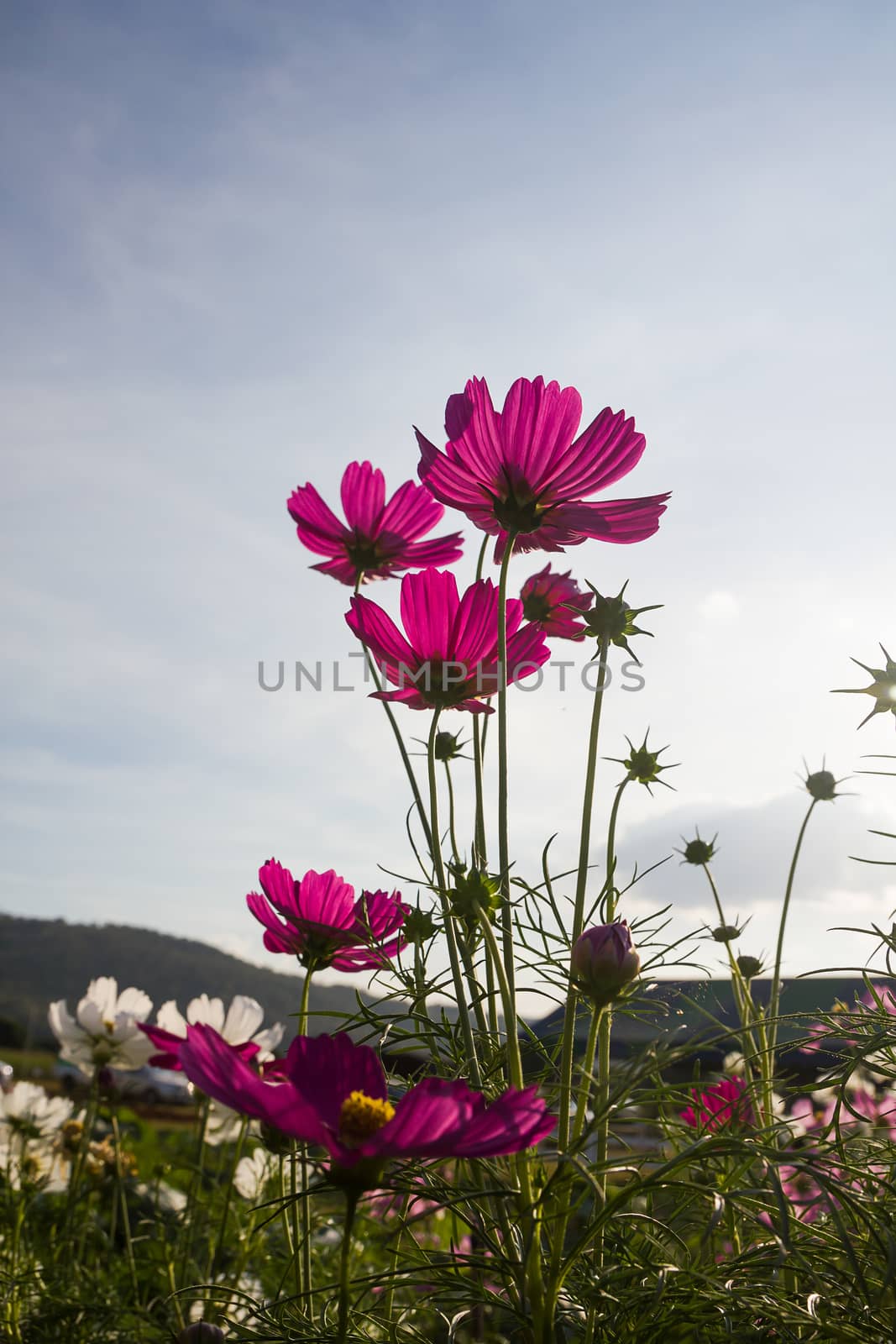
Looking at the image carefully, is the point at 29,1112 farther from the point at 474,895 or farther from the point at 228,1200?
the point at 474,895

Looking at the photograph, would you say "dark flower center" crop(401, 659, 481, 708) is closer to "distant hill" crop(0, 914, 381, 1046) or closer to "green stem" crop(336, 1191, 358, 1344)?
"green stem" crop(336, 1191, 358, 1344)

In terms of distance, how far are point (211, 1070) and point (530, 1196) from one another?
221mm

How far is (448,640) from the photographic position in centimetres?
73

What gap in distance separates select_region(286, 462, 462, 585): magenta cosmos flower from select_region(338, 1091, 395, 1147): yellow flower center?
25.0 inches

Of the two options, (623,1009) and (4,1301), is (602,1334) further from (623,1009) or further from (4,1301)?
(4,1301)

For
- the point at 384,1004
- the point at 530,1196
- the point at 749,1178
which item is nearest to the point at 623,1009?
the point at 530,1196

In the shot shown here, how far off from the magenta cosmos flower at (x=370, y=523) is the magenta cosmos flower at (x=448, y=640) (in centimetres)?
26

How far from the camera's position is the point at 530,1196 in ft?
1.63

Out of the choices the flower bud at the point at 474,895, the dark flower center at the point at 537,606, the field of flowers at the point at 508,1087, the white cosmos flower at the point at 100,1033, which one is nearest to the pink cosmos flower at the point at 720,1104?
the field of flowers at the point at 508,1087

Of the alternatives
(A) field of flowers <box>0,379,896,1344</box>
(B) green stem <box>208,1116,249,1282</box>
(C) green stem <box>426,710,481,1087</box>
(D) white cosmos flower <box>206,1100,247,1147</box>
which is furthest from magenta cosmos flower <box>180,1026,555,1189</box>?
(D) white cosmos flower <box>206,1100,247,1147</box>

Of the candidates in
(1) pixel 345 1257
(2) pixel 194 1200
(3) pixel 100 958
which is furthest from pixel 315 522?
(3) pixel 100 958

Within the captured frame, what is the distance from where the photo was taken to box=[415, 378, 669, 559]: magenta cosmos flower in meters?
0.69

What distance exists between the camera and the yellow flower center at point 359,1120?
0.41 m

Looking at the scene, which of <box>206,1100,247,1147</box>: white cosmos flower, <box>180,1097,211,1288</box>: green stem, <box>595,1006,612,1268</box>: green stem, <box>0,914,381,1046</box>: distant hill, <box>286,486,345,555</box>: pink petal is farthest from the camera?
<box>0,914,381,1046</box>: distant hill
